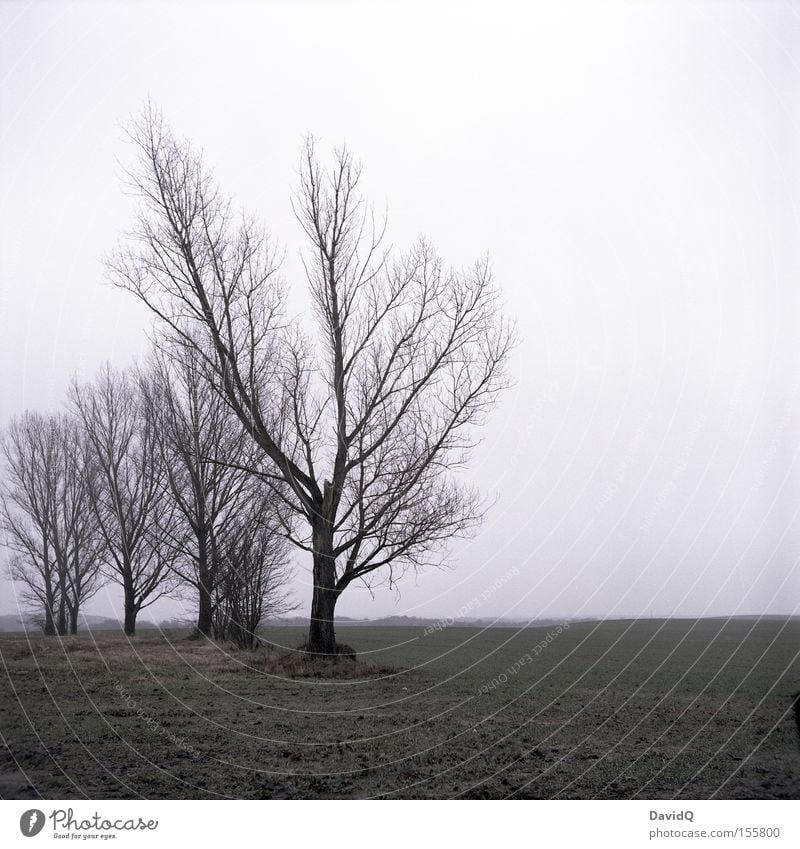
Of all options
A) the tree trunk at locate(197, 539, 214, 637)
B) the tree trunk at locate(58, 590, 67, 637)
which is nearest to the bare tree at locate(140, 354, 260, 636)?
the tree trunk at locate(197, 539, 214, 637)

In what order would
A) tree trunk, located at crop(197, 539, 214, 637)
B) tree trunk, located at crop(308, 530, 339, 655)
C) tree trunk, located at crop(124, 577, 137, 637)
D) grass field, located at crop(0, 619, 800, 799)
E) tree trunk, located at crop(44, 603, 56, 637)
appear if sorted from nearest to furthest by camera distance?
grass field, located at crop(0, 619, 800, 799) → tree trunk, located at crop(44, 603, 56, 637) → tree trunk, located at crop(124, 577, 137, 637) → tree trunk, located at crop(308, 530, 339, 655) → tree trunk, located at crop(197, 539, 214, 637)

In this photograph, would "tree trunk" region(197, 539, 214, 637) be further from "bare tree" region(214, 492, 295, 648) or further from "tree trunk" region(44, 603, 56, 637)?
"tree trunk" region(44, 603, 56, 637)

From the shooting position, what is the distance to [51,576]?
7348 millimetres

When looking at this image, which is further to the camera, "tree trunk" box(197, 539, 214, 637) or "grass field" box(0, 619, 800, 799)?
"tree trunk" box(197, 539, 214, 637)

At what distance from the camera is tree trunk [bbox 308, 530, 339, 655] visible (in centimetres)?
1016

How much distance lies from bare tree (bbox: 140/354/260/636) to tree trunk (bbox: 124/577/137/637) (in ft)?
5.75

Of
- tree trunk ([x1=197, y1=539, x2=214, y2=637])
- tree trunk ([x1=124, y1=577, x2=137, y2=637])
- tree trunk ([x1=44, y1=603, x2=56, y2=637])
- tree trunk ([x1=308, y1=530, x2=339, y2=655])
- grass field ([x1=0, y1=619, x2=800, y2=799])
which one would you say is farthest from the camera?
tree trunk ([x1=197, y1=539, x2=214, y2=637])

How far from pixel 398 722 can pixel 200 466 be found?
6.17 m

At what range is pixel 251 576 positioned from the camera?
36.0 feet

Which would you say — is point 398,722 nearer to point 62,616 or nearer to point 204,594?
point 62,616

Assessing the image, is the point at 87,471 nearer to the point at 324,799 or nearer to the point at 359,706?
the point at 359,706

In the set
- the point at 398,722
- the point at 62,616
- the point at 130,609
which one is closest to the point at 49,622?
the point at 62,616

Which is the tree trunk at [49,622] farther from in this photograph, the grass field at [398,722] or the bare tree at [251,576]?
the bare tree at [251,576]

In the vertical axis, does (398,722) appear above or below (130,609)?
below
